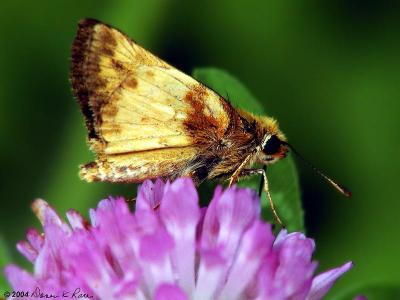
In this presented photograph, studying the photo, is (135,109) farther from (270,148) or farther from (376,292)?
(376,292)

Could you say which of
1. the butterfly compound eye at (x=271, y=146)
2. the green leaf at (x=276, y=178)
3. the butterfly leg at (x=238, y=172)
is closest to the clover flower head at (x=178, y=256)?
the butterfly leg at (x=238, y=172)

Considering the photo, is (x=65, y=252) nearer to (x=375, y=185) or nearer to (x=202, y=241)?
(x=202, y=241)

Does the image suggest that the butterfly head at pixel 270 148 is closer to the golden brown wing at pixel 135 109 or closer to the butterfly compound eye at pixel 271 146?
the butterfly compound eye at pixel 271 146

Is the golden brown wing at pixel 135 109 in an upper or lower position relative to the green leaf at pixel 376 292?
upper

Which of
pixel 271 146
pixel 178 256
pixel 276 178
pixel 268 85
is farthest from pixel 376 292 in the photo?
pixel 268 85

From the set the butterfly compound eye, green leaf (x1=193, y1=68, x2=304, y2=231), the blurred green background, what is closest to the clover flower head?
the butterfly compound eye

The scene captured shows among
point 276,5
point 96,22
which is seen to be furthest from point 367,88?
point 96,22
